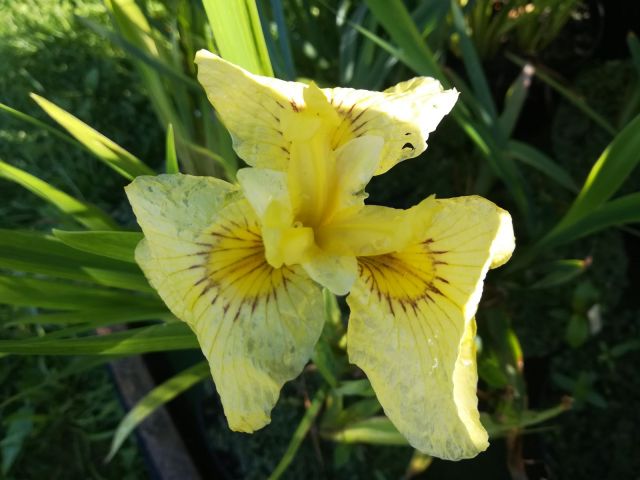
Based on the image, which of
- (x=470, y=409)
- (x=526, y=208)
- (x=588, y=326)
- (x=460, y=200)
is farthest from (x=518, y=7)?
(x=470, y=409)

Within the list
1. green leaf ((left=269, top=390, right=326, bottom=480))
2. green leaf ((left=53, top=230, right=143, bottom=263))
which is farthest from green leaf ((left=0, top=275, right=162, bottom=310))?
green leaf ((left=269, top=390, right=326, bottom=480))

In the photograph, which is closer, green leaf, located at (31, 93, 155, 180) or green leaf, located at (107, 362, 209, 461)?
green leaf, located at (31, 93, 155, 180)

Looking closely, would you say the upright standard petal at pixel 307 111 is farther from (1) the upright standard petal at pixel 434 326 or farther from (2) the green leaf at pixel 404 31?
(2) the green leaf at pixel 404 31

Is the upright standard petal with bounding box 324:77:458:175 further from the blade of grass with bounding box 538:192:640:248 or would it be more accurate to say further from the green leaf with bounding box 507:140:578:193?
the green leaf with bounding box 507:140:578:193

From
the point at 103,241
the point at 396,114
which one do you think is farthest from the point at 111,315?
the point at 396,114

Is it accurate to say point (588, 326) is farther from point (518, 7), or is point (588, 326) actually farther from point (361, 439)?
point (518, 7)

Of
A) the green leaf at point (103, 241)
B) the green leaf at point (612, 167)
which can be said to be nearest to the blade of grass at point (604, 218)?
the green leaf at point (612, 167)
